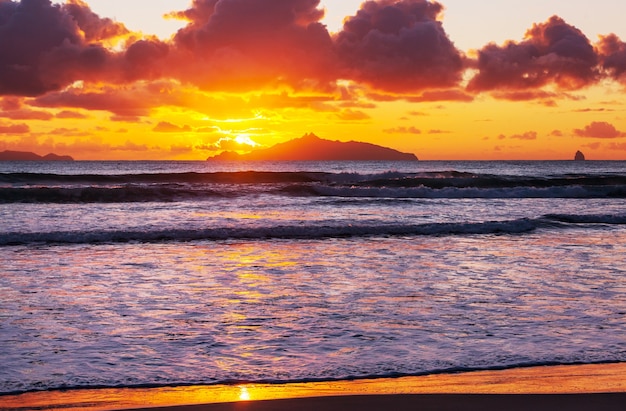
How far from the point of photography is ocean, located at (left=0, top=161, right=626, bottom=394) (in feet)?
21.5

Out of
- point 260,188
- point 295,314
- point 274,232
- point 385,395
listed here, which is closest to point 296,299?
point 295,314

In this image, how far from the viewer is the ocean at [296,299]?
654 cm

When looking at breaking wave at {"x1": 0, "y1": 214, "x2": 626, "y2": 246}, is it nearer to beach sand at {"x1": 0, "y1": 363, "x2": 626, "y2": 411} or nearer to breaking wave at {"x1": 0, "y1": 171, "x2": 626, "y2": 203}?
beach sand at {"x1": 0, "y1": 363, "x2": 626, "y2": 411}

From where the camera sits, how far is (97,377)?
6055 millimetres

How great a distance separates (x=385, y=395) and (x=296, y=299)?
419 cm

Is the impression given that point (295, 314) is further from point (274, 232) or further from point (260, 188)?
point (260, 188)

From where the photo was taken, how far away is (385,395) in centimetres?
548

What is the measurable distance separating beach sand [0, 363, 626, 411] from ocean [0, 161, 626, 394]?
0.86ft

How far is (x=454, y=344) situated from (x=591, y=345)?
4.77ft

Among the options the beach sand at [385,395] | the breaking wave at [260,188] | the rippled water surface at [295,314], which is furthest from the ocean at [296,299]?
the breaking wave at [260,188]

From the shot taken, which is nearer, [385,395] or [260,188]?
[385,395]

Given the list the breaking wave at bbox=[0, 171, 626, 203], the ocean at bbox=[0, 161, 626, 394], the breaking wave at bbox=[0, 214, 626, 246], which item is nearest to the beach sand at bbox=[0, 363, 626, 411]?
the ocean at bbox=[0, 161, 626, 394]

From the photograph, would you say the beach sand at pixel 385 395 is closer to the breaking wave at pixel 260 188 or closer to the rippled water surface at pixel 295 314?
the rippled water surface at pixel 295 314

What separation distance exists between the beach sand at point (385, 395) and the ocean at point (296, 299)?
0.86 feet
